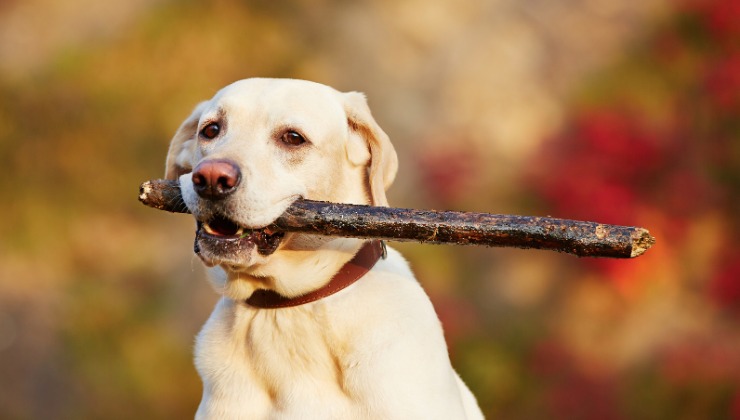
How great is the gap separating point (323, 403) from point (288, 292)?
1.39 ft

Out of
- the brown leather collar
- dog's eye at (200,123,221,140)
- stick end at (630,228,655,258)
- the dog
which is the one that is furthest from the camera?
dog's eye at (200,123,221,140)

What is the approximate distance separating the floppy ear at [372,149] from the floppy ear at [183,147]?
1.99 feet

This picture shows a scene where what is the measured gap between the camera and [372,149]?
357cm

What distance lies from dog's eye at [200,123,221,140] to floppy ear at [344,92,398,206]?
19.4 inches

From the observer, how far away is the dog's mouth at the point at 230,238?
3.05 metres

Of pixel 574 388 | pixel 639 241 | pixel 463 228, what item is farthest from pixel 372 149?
pixel 574 388

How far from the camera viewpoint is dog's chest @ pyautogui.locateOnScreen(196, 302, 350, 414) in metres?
3.18

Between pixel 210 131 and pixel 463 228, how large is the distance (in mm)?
1041

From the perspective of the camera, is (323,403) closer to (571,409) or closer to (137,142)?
(571,409)

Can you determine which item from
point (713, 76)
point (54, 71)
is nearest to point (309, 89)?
point (713, 76)

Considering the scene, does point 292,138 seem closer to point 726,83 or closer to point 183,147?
point 183,147

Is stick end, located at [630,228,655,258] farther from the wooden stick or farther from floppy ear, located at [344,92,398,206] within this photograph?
floppy ear, located at [344,92,398,206]

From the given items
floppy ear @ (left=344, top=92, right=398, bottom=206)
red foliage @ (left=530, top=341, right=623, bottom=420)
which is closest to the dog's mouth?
floppy ear @ (left=344, top=92, right=398, bottom=206)

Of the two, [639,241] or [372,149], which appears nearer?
[639,241]
